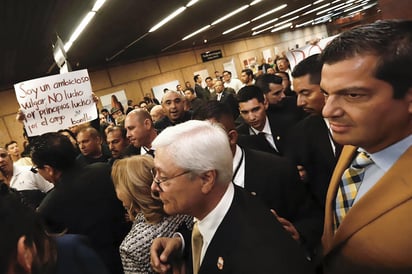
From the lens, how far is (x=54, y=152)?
2113mm

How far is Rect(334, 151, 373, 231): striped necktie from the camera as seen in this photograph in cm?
114

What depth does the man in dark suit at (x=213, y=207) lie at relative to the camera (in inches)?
42.6

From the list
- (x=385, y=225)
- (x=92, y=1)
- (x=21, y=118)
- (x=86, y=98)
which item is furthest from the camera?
(x=92, y=1)

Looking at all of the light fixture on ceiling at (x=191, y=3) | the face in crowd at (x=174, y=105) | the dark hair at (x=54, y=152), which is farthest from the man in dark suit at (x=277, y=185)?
the light fixture on ceiling at (x=191, y=3)

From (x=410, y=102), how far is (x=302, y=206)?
3.61 feet

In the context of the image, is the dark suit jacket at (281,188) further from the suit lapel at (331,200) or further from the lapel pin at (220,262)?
the lapel pin at (220,262)

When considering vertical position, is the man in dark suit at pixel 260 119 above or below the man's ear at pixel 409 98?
below

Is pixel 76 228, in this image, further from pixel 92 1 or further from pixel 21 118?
pixel 92 1

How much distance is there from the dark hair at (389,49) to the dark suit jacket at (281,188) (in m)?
1.00

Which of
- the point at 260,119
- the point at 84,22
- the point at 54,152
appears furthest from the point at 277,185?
the point at 84,22

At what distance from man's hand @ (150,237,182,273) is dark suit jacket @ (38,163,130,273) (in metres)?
0.89

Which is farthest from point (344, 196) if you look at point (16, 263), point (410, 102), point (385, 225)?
point (16, 263)

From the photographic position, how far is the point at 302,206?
6.13 ft

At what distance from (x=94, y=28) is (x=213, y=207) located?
689 cm
